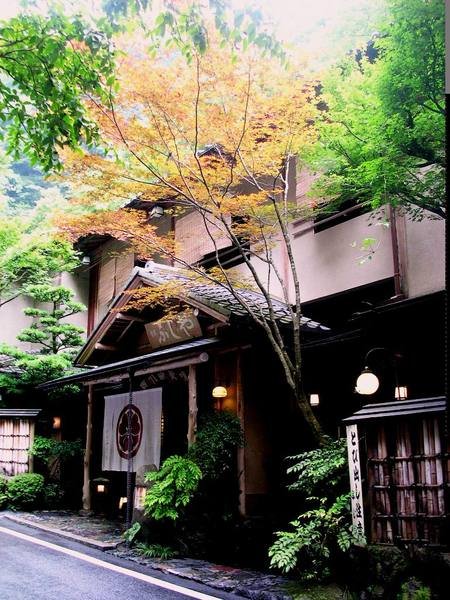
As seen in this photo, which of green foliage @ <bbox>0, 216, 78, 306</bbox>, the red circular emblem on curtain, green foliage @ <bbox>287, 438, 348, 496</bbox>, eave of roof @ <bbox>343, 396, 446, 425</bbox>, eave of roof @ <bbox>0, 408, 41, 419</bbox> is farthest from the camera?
green foliage @ <bbox>0, 216, 78, 306</bbox>

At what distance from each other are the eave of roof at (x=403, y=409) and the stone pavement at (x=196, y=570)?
239cm

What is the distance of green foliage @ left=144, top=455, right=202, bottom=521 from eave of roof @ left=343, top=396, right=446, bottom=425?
461cm

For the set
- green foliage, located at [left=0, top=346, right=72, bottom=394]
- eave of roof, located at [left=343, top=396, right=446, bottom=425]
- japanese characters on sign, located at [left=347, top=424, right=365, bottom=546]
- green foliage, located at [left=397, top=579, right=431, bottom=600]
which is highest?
green foliage, located at [left=0, top=346, right=72, bottom=394]

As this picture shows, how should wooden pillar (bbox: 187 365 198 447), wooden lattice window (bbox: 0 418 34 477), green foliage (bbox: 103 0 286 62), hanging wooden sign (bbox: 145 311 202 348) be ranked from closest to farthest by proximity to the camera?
green foliage (bbox: 103 0 286 62)
wooden pillar (bbox: 187 365 198 447)
hanging wooden sign (bbox: 145 311 202 348)
wooden lattice window (bbox: 0 418 34 477)

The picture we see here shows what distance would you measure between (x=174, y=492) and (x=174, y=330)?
16.9 feet

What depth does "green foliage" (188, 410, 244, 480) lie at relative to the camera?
11836mm

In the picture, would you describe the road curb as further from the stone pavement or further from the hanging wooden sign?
the hanging wooden sign

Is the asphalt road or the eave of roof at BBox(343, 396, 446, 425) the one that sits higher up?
the eave of roof at BBox(343, 396, 446, 425)

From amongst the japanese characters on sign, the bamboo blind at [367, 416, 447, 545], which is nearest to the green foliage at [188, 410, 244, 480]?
the japanese characters on sign

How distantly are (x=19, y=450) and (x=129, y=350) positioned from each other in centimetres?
519

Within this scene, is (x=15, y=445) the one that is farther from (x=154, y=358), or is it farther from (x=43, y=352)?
(x=154, y=358)

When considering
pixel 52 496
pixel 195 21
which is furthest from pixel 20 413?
pixel 195 21

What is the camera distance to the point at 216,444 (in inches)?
474

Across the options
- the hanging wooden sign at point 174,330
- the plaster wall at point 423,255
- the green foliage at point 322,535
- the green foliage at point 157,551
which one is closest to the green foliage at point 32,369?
the hanging wooden sign at point 174,330
